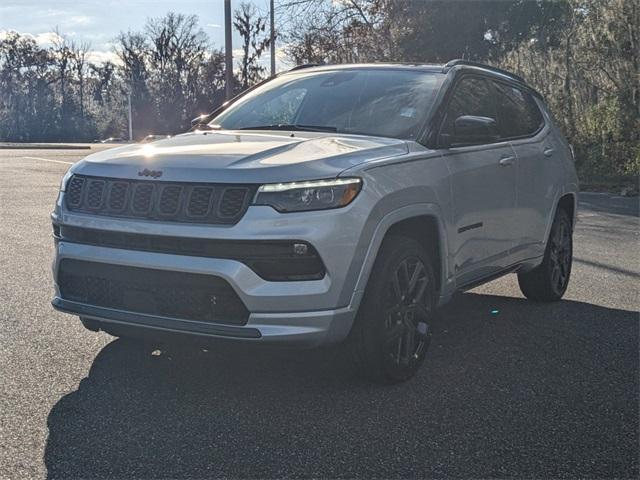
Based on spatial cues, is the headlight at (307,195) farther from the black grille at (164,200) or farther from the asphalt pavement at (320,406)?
the asphalt pavement at (320,406)

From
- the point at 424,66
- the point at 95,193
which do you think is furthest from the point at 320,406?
the point at 424,66

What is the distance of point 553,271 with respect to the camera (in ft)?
21.2

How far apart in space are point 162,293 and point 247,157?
2.58 ft

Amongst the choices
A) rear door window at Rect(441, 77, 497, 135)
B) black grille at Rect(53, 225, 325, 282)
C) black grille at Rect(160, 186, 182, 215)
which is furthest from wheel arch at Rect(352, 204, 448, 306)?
black grille at Rect(160, 186, 182, 215)

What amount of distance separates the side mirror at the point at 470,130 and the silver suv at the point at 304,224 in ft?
0.04

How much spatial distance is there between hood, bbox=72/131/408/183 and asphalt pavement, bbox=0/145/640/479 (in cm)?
84

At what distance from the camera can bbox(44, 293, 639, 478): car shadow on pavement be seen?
10.8 ft

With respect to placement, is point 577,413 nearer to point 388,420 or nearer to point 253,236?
point 388,420

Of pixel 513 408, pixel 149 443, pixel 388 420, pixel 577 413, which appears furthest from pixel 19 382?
pixel 577 413

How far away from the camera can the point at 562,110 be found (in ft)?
64.0

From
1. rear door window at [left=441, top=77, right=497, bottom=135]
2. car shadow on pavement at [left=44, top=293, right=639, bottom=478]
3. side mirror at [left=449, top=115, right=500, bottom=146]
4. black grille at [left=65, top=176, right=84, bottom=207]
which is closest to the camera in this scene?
car shadow on pavement at [left=44, top=293, right=639, bottom=478]

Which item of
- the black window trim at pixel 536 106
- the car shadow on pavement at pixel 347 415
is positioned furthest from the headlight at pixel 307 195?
the black window trim at pixel 536 106

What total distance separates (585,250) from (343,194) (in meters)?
6.14

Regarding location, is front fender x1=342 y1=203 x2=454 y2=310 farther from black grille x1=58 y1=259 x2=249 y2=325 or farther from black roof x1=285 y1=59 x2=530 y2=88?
black roof x1=285 y1=59 x2=530 y2=88
